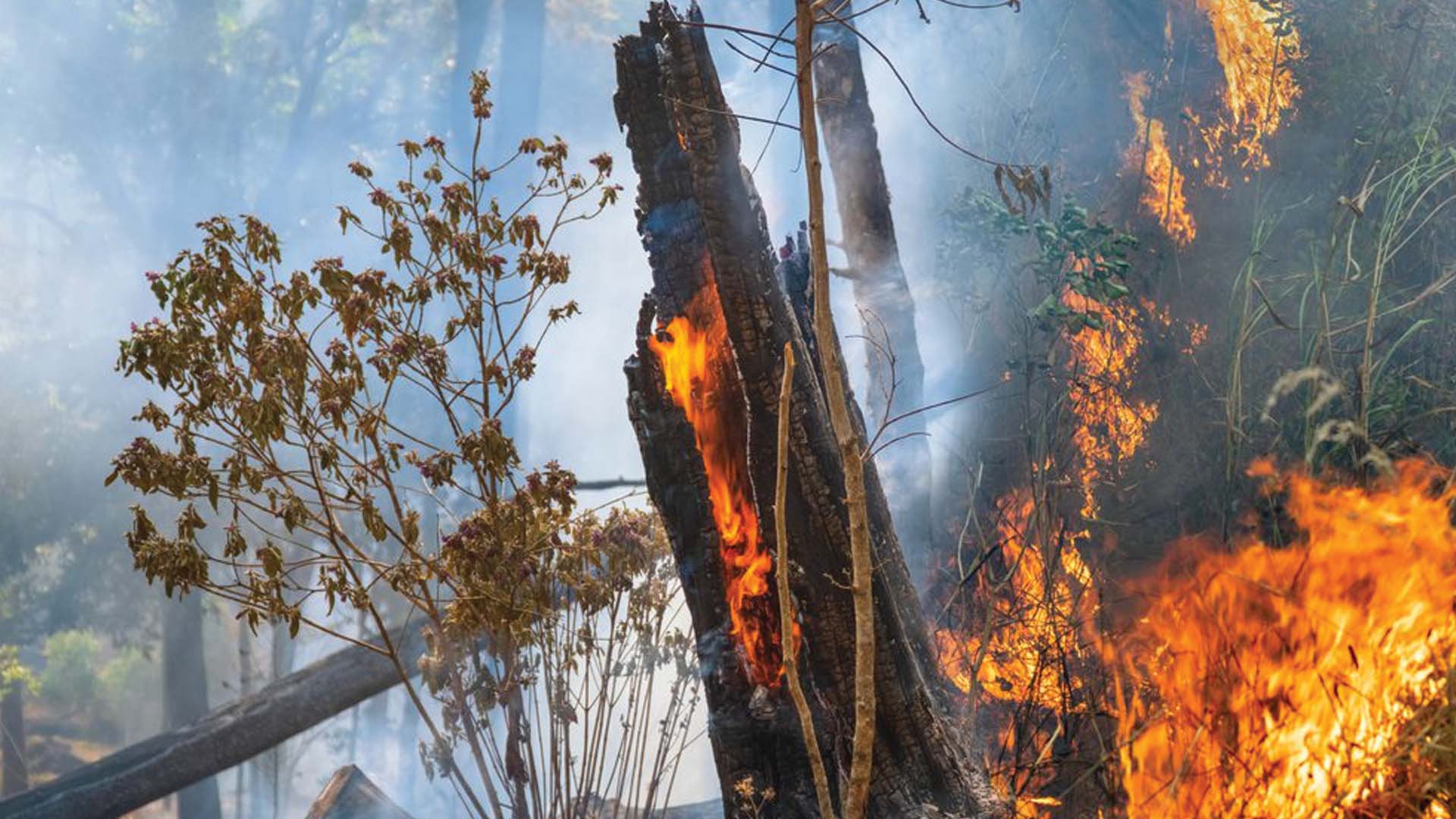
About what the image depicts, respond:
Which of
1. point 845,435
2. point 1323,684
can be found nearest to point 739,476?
point 845,435

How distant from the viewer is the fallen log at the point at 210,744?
5.57m

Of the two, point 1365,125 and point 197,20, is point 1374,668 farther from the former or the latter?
point 197,20

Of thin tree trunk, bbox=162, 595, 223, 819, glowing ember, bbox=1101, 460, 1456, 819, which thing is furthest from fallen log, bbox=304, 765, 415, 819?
thin tree trunk, bbox=162, 595, 223, 819

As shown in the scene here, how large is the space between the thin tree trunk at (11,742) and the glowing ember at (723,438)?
14761 mm

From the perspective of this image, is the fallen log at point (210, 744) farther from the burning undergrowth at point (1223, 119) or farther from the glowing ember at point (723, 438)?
the burning undergrowth at point (1223, 119)

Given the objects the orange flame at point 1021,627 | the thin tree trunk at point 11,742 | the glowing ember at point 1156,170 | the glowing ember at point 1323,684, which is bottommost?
the glowing ember at point 1323,684

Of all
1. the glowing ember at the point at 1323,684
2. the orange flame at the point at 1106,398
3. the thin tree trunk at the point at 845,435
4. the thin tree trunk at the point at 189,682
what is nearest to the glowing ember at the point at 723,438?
the thin tree trunk at the point at 845,435

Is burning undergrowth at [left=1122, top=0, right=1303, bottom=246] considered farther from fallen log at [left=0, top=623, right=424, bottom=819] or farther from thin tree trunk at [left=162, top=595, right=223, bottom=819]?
thin tree trunk at [left=162, top=595, right=223, bottom=819]

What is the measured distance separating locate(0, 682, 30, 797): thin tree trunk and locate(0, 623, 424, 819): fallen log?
10.6m

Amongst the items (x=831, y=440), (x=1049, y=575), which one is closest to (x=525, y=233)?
(x=831, y=440)

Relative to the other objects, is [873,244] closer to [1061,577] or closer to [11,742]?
[1061,577]

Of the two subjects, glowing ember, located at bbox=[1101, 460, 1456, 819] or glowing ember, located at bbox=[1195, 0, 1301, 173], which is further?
glowing ember, located at bbox=[1195, 0, 1301, 173]

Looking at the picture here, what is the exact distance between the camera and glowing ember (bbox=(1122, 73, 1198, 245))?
23.0 ft

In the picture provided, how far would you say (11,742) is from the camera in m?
14.5
